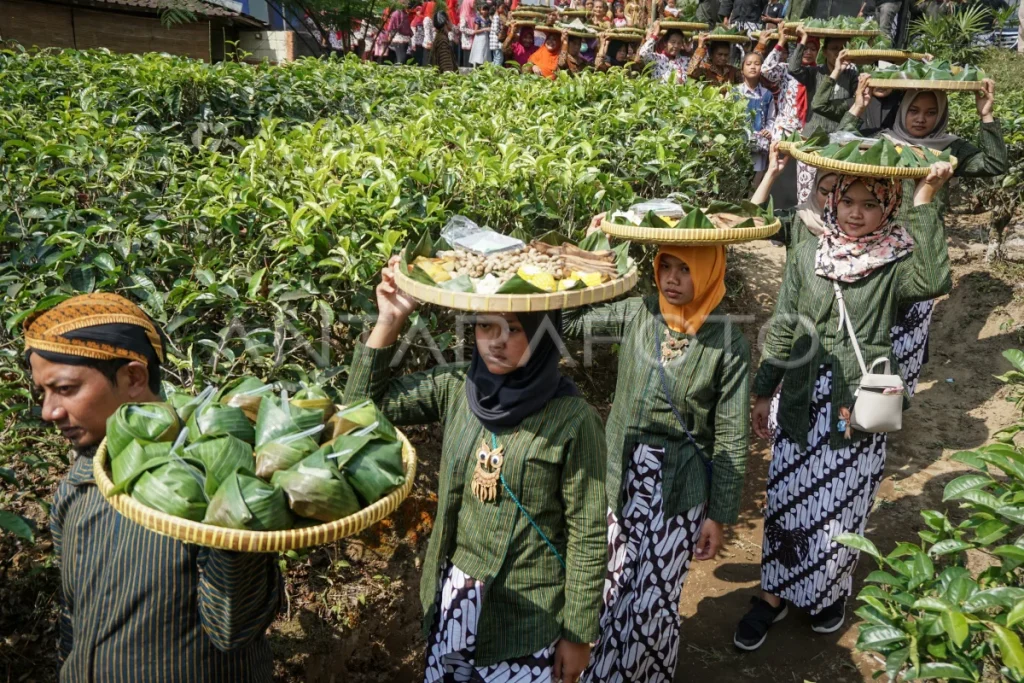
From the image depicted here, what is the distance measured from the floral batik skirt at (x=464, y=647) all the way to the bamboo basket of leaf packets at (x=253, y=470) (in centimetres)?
74

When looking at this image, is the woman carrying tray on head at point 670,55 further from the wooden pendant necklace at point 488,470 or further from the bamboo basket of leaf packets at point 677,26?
the wooden pendant necklace at point 488,470

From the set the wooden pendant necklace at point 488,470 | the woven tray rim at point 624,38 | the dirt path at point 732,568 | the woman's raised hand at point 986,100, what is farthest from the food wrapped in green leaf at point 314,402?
the woven tray rim at point 624,38

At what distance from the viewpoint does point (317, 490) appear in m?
1.58

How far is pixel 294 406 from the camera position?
5.93ft

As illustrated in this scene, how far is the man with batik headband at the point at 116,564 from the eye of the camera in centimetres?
184

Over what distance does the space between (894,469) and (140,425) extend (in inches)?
198

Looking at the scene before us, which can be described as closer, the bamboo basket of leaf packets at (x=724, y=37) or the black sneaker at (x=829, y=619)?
the black sneaker at (x=829, y=619)

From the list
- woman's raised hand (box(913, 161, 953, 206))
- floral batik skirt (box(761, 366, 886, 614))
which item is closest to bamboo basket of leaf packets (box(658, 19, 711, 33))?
woman's raised hand (box(913, 161, 953, 206))

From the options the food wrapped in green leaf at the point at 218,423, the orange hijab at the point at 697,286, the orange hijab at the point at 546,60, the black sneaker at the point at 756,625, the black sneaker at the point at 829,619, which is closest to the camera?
the food wrapped in green leaf at the point at 218,423

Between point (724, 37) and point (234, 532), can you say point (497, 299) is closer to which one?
point (234, 532)

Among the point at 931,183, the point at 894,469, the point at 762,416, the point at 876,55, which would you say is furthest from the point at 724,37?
the point at 762,416

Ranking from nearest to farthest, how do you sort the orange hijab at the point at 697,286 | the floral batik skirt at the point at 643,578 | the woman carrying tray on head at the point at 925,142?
the orange hijab at the point at 697,286 → the floral batik skirt at the point at 643,578 → the woman carrying tray on head at the point at 925,142

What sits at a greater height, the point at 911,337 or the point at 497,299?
the point at 497,299

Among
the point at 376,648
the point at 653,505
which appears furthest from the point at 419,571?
the point at 653,505
